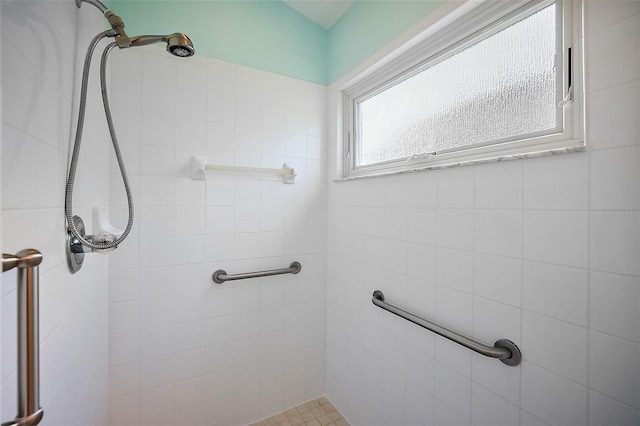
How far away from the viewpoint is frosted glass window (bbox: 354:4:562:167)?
910 mm

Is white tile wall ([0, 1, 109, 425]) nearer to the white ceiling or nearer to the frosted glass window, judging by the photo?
the white ceiling

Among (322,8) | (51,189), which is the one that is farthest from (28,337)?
(322,8)

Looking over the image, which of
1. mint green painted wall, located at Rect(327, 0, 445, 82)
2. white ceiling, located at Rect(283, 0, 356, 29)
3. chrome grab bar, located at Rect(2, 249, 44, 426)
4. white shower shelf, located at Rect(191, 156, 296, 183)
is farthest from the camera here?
white ceiling, located at Rect(283, 0, 356, 29)

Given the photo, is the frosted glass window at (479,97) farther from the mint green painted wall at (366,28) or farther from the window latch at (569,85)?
the mint green painted wall at (366,28)

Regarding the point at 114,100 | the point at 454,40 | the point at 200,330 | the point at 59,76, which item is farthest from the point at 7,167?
the point at 454,40

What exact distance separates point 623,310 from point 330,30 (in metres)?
1.92

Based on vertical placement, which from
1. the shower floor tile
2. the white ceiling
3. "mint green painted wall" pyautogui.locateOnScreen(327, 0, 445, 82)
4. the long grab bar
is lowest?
the shower floor tile

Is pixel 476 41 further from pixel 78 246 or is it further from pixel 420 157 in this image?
pixel 78 246

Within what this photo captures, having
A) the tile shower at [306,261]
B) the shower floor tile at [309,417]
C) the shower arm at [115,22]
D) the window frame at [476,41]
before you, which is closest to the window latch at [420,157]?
the window frame at [476,41]

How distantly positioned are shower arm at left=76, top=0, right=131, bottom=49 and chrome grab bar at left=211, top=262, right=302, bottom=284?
3.46 ft

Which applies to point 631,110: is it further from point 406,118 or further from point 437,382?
point 437,382

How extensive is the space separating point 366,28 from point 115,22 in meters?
→ 1.15

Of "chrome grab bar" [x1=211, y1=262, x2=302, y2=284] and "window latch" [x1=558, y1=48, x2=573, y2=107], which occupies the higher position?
"window latch" [x1=558, y1=48, x2=573, y2=107]

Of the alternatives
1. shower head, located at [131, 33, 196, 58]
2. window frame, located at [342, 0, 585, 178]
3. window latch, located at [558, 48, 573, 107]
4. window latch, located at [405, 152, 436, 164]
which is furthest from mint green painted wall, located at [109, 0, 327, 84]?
window latch, located at [558, 48, 573, 107]
